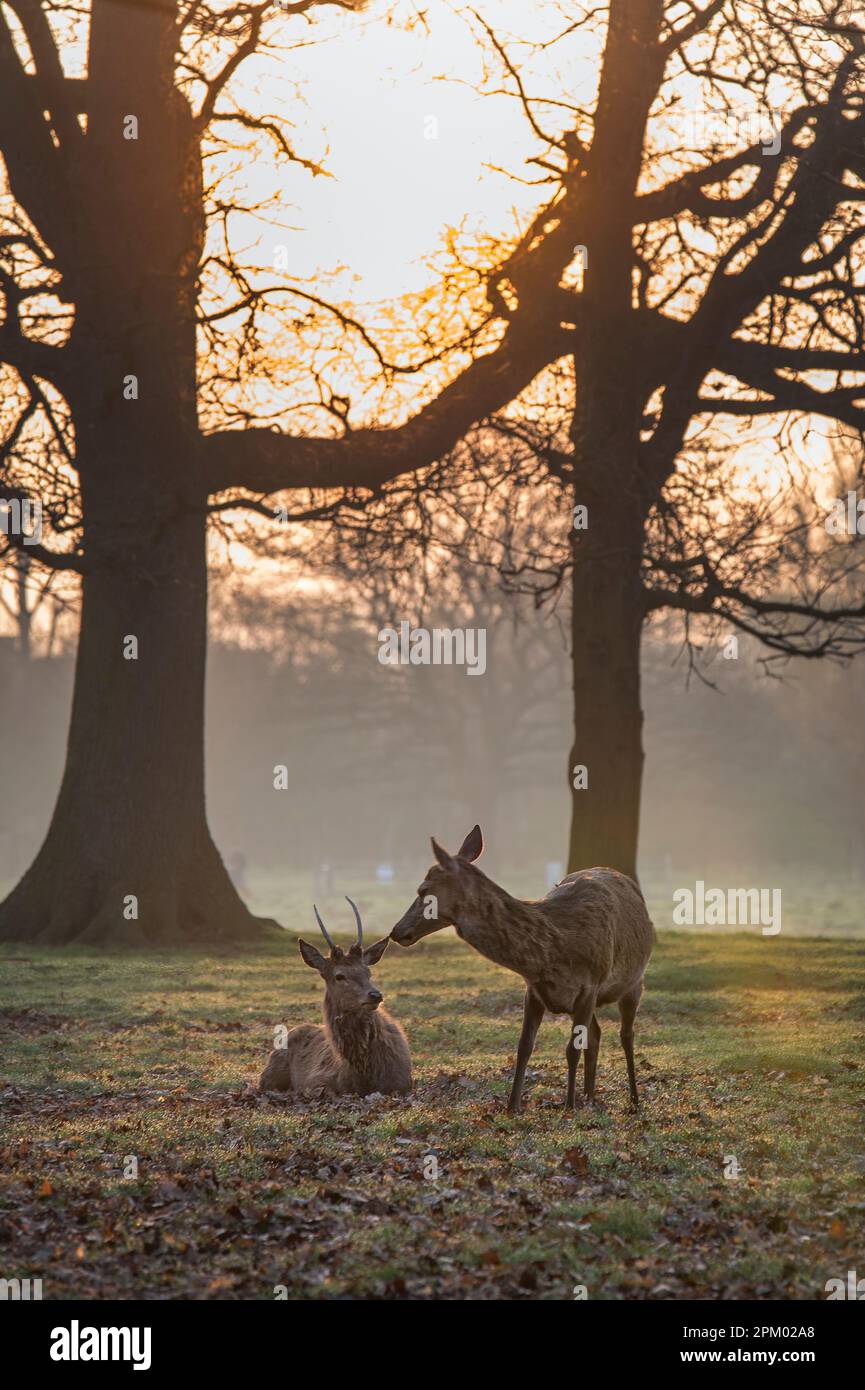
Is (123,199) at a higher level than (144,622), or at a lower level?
higher

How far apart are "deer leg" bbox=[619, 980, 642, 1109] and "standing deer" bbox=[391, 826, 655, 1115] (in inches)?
0.5

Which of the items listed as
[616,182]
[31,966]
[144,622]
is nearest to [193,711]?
[144,622]

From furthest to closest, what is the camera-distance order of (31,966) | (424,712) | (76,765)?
(424,712)
(76,765)
(31,966)

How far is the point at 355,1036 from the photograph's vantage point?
11.8 meters

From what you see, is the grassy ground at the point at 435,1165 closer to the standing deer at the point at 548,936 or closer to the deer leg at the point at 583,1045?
the deer leg at the point at 583,1045

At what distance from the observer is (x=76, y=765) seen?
2392cm

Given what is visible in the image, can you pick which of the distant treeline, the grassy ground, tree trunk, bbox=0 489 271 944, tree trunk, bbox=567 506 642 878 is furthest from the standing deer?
the distant treeline

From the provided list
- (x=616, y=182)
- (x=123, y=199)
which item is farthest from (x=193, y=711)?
(x=616, y=182)

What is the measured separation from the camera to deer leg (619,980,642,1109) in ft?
37.0
